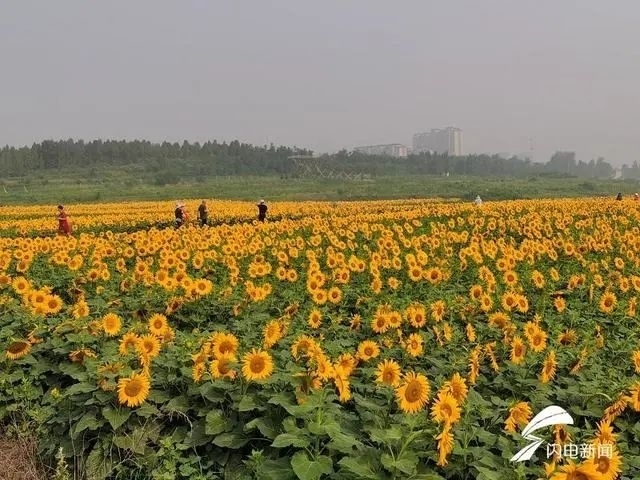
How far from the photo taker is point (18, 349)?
516cm

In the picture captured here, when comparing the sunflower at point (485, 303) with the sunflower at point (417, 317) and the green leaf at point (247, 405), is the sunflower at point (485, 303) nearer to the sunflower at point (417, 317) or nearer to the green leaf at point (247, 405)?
the sunflower at point (417, 317)

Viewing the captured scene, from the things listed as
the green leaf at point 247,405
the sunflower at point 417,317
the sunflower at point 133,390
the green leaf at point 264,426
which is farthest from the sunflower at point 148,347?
the sunflower at point 417,317

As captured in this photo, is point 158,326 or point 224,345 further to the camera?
point 158,326

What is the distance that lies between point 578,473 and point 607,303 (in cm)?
464

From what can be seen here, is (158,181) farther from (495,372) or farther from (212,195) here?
(495,372)

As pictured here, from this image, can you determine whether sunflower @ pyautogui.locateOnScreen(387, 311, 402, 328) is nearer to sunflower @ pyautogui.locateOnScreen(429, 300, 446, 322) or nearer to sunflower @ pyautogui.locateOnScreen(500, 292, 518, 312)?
sunflower @ pyautogui.locateOnScreen(429, 300, 446, 322)

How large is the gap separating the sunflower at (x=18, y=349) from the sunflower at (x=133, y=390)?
1.68 m

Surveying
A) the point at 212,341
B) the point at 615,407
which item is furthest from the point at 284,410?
the point at 615,407

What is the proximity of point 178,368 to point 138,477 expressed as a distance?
0.80 meters

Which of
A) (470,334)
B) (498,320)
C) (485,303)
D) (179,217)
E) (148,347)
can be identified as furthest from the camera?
(179,217)

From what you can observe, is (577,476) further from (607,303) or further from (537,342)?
(607,303)

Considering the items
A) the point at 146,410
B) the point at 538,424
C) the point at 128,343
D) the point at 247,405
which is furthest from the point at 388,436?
the point at 128,343

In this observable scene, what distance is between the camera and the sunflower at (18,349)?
16.8ft

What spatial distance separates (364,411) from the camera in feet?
11.6
